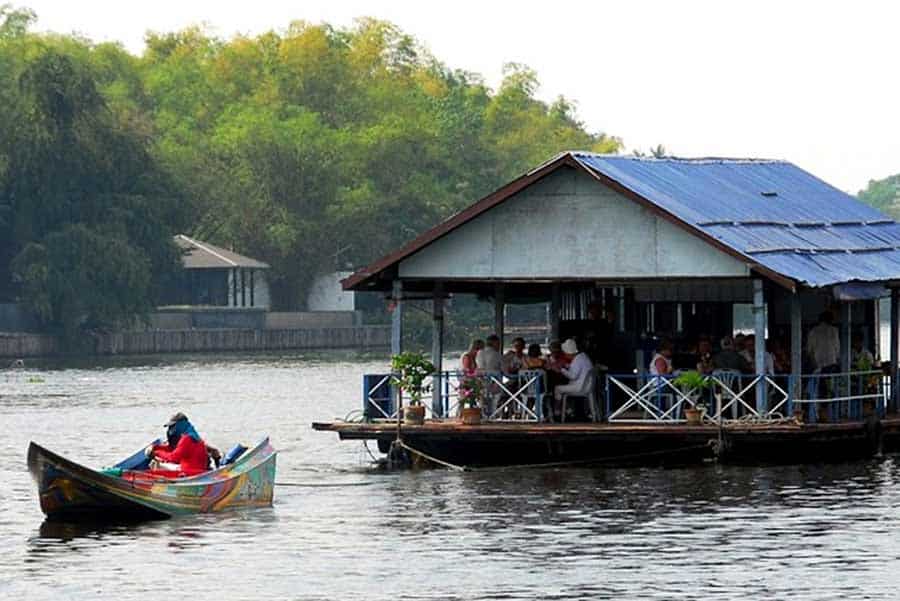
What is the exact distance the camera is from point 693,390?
1368 inches

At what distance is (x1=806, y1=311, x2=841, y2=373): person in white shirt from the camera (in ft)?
123

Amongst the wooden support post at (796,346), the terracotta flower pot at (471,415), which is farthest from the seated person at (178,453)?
the wooden support post at (796,346)

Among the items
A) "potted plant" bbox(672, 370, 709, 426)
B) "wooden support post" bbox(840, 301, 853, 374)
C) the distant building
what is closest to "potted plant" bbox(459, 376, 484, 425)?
"potted plant" bbox(672, 370, 709, 426)

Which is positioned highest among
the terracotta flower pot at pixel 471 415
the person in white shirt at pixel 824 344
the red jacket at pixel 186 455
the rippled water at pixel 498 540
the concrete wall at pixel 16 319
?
Answer: the concrete wall at pixel 16 319

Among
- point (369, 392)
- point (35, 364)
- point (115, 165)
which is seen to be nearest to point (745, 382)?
point (369, 392)

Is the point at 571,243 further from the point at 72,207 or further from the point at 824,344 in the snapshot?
the point at 72,207

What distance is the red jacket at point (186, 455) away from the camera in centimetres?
3122

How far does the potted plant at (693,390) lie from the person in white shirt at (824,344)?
321cm

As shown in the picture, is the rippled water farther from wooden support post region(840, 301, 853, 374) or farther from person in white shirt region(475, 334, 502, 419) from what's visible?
wooden support post region(840, 301, 853, 374)

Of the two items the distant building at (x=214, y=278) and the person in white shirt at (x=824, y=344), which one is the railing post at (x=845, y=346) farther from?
the distant building at (x=214, y=278)

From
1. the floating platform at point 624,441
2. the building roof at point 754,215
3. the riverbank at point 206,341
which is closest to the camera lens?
the floating platform at point 624,441

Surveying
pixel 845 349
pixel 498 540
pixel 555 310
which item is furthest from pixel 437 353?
pixel 498 540

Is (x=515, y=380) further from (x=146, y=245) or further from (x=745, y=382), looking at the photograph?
(x=146, y=245)

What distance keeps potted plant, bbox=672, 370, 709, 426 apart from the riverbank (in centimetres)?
6169
